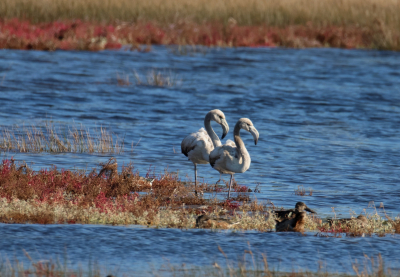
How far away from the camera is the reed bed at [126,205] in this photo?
9711mm

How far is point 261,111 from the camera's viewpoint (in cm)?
2422

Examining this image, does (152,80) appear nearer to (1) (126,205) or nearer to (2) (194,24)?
(2) (194,24)

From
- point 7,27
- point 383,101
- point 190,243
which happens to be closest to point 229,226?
point 190,243

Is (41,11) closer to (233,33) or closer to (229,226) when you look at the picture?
(233,33)

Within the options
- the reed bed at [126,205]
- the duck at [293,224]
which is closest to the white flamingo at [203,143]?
the reed bed at [126,205]

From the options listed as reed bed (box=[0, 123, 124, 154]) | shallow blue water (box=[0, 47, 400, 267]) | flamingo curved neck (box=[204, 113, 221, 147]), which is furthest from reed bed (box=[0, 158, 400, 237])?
reed bed (box=[0, 123, 124, 154])

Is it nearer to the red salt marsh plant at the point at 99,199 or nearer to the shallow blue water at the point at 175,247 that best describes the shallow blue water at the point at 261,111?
the shallow blue water at the point at 175,247

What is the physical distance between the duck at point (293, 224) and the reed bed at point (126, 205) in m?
0.20

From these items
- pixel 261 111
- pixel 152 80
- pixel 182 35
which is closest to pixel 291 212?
pixel 261 111

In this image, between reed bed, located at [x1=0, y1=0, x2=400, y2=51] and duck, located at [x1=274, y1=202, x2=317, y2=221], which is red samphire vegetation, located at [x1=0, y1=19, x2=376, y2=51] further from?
duck, located at [x1=274, y1=202, x2=317, y2=221]

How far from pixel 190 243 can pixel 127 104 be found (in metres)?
15.4

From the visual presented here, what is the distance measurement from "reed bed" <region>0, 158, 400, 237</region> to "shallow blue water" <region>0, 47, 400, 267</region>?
0.41 metres

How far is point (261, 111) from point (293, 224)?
48.7 feet

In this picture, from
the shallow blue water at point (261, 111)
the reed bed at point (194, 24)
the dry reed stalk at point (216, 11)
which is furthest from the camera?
the dry reed stalk at point (216, 11)
